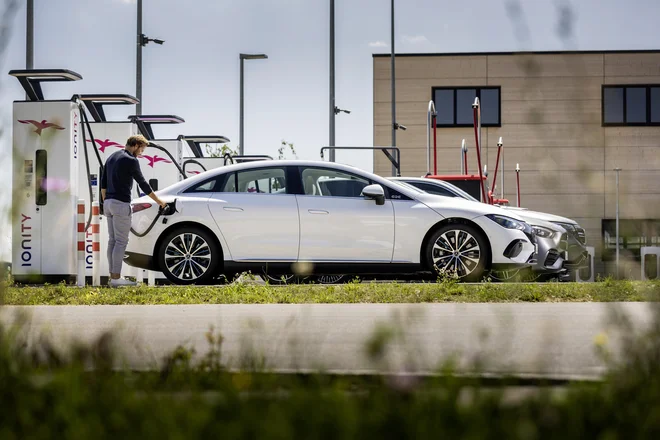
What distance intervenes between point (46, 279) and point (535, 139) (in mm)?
11596

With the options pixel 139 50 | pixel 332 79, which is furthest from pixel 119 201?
pixel 332 79

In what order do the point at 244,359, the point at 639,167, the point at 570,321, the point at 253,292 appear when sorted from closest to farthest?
1. the point at 244,359
2. the point at 570,321
3. the point at 253,292
4. the point at 639,167

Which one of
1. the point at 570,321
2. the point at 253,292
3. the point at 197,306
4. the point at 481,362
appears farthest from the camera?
the point at 253,292

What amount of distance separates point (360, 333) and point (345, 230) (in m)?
5.52

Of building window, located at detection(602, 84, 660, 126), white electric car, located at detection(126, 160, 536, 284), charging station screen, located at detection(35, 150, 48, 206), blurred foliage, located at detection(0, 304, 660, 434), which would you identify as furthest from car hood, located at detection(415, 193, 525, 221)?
building window, located at detection(602, 84, 660, 126)

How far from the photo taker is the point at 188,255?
11602mm

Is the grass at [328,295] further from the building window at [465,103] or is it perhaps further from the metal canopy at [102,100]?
the building window at [465,103]

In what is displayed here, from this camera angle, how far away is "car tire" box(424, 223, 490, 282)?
11477mm

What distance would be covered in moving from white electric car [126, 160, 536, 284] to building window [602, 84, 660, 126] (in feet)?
92.0

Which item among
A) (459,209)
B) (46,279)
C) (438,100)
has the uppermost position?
(438,100)

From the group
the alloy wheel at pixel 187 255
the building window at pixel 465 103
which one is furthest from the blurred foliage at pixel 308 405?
the building window at pixel 465 103

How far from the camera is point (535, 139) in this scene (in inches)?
138

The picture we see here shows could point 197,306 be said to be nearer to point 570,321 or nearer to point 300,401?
point 570,321

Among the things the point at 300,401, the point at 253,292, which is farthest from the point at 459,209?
the point at 300,401
